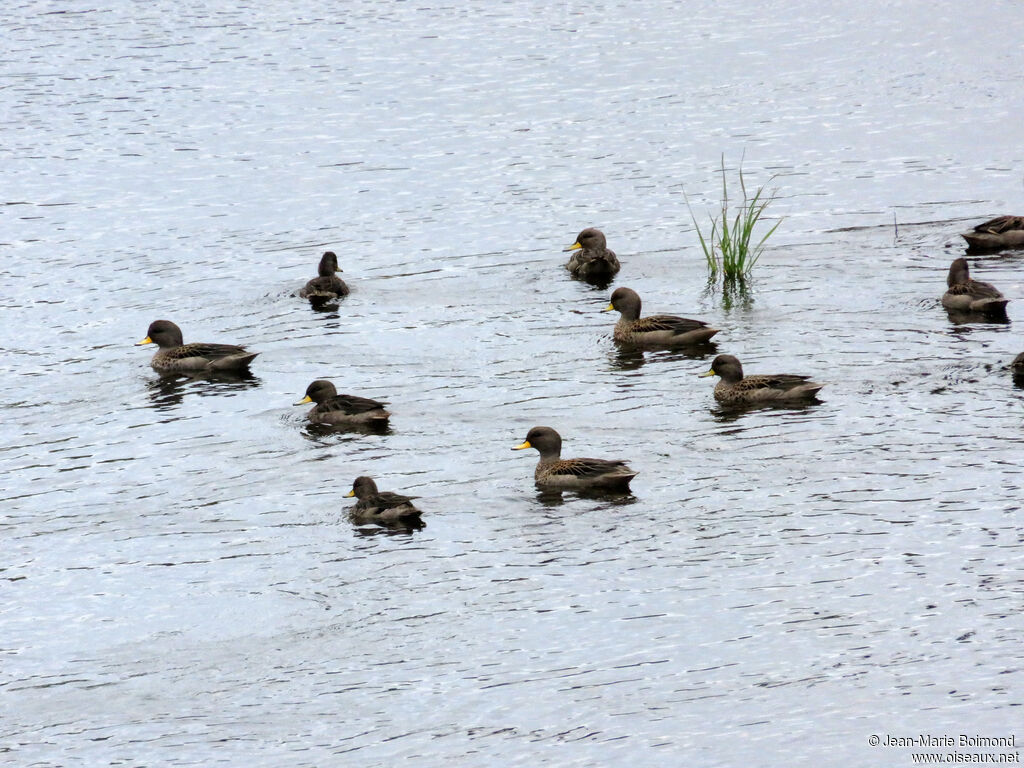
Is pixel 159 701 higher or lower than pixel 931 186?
lower

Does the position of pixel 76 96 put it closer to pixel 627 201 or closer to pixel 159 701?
pixel 627 201

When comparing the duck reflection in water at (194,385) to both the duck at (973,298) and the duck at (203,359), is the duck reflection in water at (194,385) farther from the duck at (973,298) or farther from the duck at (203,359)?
the duck at (973,298)

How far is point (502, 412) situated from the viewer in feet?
59.3

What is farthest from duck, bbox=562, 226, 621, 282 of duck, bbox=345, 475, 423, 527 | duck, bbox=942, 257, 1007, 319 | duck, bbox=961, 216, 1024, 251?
duck, bbox=345, 475, 423, 527

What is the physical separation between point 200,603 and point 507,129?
19691 millimetres

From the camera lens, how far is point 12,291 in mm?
24406

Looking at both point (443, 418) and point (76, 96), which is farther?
point (76, 96)

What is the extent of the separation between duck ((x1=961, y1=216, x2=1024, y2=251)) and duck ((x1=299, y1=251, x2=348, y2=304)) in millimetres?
9132

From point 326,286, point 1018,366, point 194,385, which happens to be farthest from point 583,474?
point 326,286

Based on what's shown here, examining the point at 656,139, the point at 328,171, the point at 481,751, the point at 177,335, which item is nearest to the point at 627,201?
the point at 656,139

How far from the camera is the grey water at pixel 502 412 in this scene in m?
12.0

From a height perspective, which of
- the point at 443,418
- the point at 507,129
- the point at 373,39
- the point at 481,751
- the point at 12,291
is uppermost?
the point at 373,39

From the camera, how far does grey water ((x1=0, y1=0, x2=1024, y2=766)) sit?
1200 centimetres

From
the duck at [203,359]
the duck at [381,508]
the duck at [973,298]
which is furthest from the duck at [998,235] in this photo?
the duck at [381,508]
